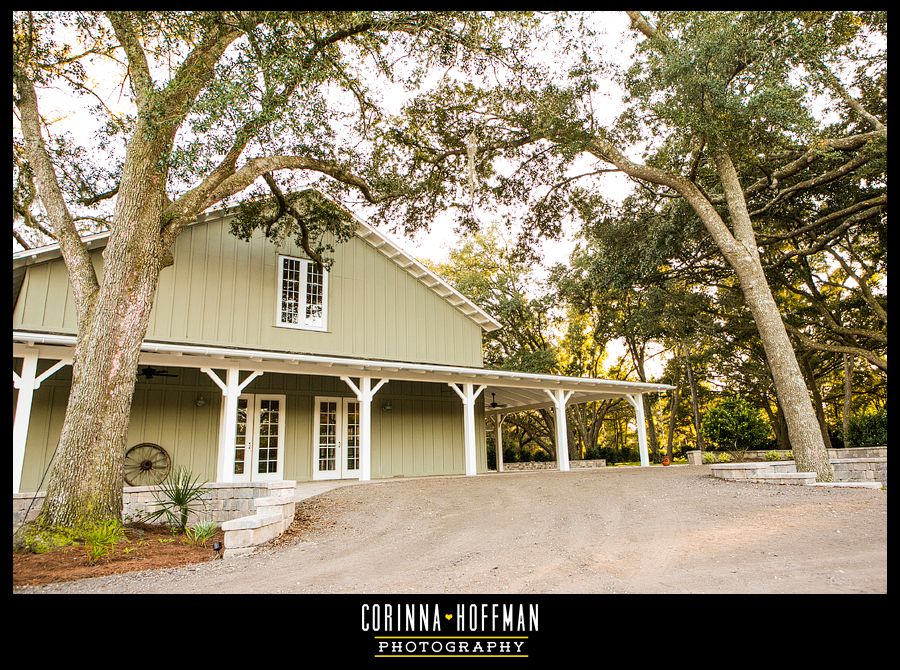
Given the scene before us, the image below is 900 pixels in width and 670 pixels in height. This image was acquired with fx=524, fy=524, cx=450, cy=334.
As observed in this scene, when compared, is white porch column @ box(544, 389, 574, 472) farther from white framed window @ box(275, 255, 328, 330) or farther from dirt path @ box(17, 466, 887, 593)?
white framed window @ box(275, 255, 328, 330)

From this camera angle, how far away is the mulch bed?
15.2 ft

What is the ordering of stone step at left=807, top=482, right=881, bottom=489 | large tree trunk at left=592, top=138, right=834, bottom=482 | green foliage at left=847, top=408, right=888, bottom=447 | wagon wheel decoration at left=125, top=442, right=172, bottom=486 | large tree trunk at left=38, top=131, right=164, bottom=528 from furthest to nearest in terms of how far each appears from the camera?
green foliage at left=847, top=408, right=888, bottom=447 < wagon wheel decoration at left=125, top=442, right=172, bottom=486 < large tree trunk at left=592, top=138, right=834, bottom=482 < stone step at left=807, top=482, right=881, bottom=489 < large tree trunk at left=38, top=131, right=164, bottom=528

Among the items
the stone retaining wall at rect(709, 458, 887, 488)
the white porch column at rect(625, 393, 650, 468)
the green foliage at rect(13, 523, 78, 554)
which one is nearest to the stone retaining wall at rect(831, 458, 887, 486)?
the stone retaining wall at rect(709, 458, 887, 488)

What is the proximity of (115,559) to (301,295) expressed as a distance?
7.76 meters

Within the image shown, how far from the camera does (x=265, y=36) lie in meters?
7.05

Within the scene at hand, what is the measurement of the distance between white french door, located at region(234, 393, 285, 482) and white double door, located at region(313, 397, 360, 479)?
801mm

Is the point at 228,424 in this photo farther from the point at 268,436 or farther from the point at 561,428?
the point at 561,428

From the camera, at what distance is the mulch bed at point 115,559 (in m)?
4.64

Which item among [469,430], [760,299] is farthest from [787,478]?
[469,430]

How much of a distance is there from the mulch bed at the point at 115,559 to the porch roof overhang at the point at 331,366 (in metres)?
3.95

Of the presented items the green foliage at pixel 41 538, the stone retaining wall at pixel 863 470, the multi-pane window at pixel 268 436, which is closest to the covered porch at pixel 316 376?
the multi-pane window at pixel 268 436

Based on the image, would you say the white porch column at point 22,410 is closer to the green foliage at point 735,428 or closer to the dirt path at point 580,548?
the dirt path at point 580,548

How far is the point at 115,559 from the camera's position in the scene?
514cm

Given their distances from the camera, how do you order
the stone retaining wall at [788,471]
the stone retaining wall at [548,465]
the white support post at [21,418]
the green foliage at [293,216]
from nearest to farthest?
the stone retaining wall at [788,471] → the white support post at [21,418] → the green foliage at [293,216] → the stone retaining wall at [548,465]
